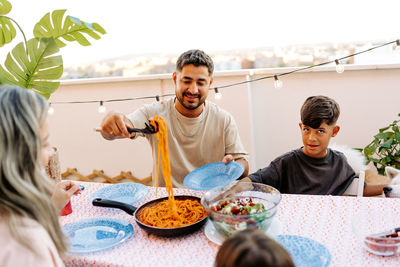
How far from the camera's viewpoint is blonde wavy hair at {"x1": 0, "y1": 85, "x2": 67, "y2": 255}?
33.0 inches

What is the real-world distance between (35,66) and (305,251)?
1.70 metres

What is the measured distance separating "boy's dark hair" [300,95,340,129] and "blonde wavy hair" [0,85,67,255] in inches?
50.4

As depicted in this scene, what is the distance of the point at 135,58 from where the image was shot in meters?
3.57

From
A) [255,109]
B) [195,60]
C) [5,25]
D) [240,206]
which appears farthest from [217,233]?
[255,109]

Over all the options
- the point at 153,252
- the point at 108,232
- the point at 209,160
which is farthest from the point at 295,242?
the point at 209,160

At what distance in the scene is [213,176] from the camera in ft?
5.57

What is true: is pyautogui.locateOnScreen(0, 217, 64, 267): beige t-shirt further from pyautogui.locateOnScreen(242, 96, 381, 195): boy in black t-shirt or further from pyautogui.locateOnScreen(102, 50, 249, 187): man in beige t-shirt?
pyautogui.locateOnScreen(102, 50, 249, 187): man in beige t-shirt

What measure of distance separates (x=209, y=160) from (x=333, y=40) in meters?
1.68

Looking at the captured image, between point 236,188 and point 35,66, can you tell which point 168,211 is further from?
point 35,66

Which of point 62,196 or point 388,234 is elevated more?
point 62,196

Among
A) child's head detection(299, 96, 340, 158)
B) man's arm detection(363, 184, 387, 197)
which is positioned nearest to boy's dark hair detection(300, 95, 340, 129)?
child's head detection(299, 96, 340, 158)

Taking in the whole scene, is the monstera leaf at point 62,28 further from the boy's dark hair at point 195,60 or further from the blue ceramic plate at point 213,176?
the blue ceramic plate at point 213,176

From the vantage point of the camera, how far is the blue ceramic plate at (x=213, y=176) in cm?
158

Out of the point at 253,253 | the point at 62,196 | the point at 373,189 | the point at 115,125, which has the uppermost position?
the point at 115,125
